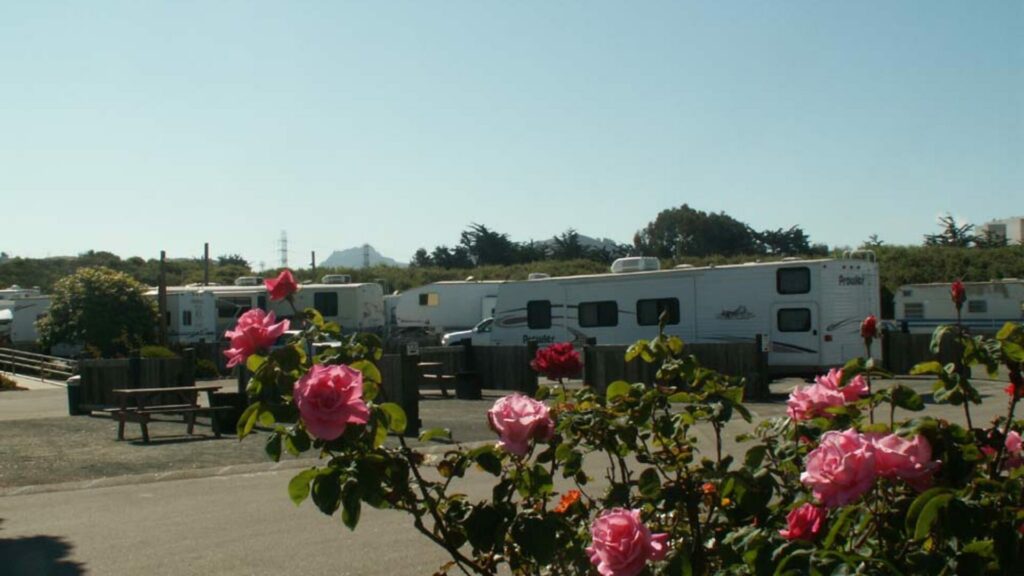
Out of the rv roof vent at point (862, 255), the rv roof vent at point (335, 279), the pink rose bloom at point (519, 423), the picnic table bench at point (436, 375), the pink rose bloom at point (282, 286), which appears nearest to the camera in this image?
the pink rose bloom at point (519, 423)

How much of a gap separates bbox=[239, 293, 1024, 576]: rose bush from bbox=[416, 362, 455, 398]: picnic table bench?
21260 mm

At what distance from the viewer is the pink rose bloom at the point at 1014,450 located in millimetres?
3354

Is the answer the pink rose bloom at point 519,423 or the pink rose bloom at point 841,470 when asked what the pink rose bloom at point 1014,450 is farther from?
the pink rose bloom at point 519,423

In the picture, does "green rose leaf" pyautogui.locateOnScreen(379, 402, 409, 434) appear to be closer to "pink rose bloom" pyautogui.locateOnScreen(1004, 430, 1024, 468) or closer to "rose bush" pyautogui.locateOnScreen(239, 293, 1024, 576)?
"rose bush" pyautogui.locateOnScreen(239, 293, 1024, 576)

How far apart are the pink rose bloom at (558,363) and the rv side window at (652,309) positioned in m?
22.9

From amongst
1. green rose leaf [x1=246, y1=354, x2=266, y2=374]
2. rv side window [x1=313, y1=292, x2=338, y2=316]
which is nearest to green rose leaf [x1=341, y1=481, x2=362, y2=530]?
green rose leaf [x1=246, y1=354, x2=266, y2=374]

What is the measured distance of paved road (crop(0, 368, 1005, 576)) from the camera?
26.0 feet

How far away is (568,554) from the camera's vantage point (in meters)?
3.53

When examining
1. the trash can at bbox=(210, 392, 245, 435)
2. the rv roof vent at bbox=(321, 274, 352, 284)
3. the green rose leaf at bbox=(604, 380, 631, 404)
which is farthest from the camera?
the rv roof vent at bbox=(321, 274, 352, 284)

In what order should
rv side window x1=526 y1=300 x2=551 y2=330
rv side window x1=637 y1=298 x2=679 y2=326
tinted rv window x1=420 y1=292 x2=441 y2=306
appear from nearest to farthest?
1. rv side window x1=637 y1=298 x2=679 y2=326
2. rv side window x1=526 y1=300 x2=551 y2=330
3. tinted rv window x1=420 y1=292 x2=441 y2=306

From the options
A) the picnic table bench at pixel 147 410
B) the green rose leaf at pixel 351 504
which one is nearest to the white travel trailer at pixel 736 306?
the picnic table bench at pixel 147 410

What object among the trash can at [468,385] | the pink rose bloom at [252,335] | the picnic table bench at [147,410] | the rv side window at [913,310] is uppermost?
the pink rose bloom at [252,335]

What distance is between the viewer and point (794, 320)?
25094mm

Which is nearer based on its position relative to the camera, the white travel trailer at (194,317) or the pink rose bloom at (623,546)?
the pink rose bloom at (623,546)
